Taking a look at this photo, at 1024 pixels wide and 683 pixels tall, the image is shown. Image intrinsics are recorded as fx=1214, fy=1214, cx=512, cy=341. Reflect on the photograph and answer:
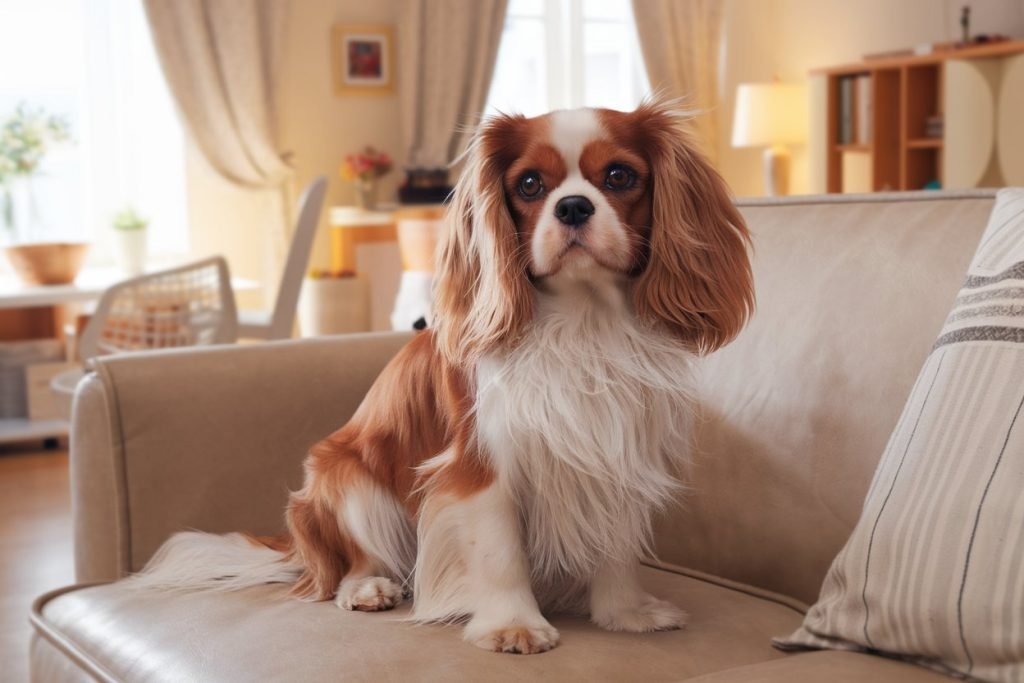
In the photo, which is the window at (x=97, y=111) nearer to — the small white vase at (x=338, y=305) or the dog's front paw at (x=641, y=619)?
the small white vase at (x=338, y=305)

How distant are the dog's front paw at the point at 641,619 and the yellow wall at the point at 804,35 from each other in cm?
610

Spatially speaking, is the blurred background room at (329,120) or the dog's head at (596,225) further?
the blurred background room at (329,120)

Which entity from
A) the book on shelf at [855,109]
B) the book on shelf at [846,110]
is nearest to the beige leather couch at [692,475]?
the book on shelf at [855,109]

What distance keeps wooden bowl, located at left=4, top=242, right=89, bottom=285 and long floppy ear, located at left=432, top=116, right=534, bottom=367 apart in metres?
3.99

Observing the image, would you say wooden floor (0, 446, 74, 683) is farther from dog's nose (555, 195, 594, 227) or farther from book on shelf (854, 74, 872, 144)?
book on shelf (854, 74, 872, 144)

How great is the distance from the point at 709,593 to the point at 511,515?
0.35 m

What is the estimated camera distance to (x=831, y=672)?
1.15 metres

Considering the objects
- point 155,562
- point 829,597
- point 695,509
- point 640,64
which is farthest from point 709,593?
point 640,64

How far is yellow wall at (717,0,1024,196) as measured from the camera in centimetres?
704

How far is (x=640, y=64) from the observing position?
26.3 feet

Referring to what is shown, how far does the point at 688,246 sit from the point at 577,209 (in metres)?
0.14

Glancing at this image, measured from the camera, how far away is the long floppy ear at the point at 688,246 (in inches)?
53.9

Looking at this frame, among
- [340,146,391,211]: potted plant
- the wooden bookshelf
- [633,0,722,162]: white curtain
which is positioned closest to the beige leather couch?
[340,146,391,211]: potted plant

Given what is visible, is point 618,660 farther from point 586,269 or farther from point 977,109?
point 977,109
